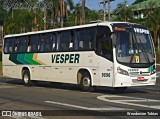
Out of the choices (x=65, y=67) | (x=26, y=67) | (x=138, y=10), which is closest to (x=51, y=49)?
(x=65, y=67)

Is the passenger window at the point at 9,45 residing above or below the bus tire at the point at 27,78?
above

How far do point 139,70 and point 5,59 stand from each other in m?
11.5

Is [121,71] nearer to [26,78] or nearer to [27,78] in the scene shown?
[27,78]

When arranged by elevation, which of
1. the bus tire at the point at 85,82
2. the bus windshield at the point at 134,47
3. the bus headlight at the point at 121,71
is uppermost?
the bus windshield at the point at 134,47

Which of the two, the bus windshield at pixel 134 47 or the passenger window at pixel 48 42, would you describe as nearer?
the bus windshield at pixel 134 47

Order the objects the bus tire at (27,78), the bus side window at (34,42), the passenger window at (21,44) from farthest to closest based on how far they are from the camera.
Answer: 1. the passenger window at (21,44)
2. the bus tire at (27,78)
3. the bus side window at (34,42)

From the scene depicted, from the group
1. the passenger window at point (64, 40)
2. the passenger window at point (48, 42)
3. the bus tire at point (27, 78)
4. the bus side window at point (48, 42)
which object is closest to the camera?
the passenger window at point (64, 40)

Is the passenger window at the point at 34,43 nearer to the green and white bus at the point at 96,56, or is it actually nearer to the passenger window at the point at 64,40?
the green and white bus at the point at 96,56

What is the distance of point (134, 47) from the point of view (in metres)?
17.2

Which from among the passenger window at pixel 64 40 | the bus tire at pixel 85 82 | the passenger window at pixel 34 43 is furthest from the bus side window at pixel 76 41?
the passenger window at pixel 34 43

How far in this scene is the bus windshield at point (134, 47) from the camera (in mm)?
16984

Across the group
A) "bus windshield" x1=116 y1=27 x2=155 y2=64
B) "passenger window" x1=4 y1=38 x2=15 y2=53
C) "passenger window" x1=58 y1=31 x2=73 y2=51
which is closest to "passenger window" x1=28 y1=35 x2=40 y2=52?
"passenger window" x1=4 y1=38 x2=15 y2=53

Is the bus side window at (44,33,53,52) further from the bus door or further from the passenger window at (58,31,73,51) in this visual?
the bus door

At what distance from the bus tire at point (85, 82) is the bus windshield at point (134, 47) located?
2.25m
